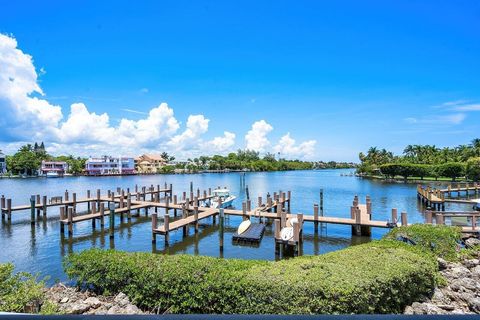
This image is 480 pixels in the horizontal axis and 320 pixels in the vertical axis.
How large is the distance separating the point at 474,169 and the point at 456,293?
5708cm

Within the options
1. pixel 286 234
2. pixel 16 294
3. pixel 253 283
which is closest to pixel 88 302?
pixel 16 294

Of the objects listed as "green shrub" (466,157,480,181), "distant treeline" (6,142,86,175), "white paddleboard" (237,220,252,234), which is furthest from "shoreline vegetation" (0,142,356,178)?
"white paddleboard" (237,220,252,234)

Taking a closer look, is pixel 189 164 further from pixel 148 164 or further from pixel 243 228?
pixel 243 228

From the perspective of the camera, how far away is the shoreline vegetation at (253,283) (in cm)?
690

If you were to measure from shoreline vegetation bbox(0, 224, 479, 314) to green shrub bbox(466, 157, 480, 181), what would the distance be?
56.0 meters

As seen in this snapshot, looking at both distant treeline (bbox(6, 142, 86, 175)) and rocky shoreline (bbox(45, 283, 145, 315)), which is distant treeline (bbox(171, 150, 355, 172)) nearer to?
distant treeline (bbox(6, 142, 86, 175))

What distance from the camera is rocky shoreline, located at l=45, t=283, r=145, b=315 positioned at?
8109 millimetres

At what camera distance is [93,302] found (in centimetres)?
862

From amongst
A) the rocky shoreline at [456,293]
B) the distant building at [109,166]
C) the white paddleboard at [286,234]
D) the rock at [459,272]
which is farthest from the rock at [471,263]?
the distant building at [109,166]

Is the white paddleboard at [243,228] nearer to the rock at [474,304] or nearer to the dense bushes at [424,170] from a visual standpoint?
the rock at [474,304]

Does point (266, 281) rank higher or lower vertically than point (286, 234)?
higher

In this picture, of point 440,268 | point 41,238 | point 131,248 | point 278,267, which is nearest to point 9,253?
point 41,238

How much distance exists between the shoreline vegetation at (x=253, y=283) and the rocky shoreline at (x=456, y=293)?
0.73ft

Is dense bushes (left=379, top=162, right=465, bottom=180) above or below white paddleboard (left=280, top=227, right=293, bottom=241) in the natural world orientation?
above
